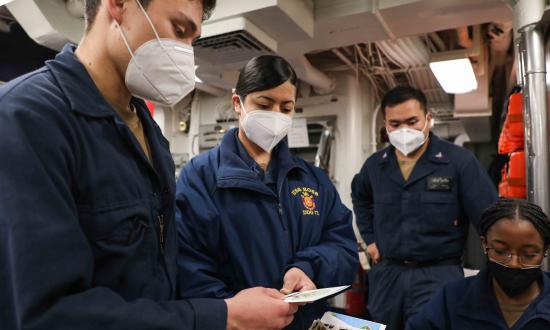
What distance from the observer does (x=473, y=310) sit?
4.87 feet

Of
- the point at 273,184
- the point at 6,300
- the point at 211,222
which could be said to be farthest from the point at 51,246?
the point at 273,184

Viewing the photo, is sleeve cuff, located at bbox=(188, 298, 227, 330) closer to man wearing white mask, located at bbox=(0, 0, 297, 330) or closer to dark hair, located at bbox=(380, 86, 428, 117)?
man wearing white mask, located at bbox=(0, 0, 297, 330)

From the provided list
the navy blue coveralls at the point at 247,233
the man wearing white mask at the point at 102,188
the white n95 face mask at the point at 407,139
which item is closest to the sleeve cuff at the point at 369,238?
the white n95 face mask at the point at 407,139

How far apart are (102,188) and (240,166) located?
2.05 feet

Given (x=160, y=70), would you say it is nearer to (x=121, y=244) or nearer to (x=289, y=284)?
(x=121, y=244)

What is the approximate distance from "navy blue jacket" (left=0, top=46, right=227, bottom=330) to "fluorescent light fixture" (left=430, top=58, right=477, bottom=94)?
124 inches

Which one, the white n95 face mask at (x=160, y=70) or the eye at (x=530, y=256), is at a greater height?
the white n95 face mask at (x=160, y=70)

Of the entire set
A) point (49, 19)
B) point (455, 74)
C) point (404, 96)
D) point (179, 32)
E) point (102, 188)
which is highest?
point (49, 19)

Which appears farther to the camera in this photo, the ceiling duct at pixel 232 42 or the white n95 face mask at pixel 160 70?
the ceiling duct at pixel 232 42

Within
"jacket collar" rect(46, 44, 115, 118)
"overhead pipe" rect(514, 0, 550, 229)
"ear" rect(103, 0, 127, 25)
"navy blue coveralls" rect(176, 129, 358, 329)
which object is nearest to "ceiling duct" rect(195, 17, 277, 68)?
"navy blue coveralls" rect(176, 129, 358, 329)

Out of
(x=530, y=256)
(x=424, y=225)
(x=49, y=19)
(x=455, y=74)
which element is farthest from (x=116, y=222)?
(x=455, y=74)

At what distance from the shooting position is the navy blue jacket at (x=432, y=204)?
85.3 inches

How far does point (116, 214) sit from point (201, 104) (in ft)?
16.2

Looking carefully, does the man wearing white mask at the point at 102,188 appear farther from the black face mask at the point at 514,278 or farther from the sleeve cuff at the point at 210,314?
the black face mask at the point at 514,278
